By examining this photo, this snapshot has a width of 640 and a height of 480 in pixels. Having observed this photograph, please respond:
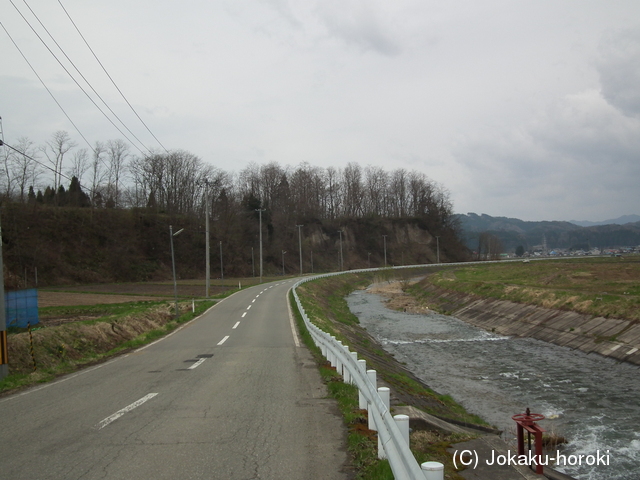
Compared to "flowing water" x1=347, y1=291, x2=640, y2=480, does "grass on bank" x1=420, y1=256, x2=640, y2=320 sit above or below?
above

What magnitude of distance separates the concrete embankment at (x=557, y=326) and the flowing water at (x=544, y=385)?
2.61 feet

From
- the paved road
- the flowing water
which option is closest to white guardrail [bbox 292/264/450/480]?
the paved road

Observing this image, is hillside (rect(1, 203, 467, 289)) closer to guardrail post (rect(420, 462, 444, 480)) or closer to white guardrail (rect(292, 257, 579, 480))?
white guardrail (rect(292, 257, 579, 480))

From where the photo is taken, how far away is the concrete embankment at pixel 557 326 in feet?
66.6

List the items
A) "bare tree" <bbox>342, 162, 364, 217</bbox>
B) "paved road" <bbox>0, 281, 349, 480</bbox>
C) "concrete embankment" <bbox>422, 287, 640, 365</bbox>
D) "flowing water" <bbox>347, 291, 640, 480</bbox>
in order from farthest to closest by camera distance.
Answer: "bare tree" <bbox>342, 162, 364, 217</bbox>
"concrete embankment" <bbox>422, 287, 640, 365</bbox>
"flowing water" <bbox>347, 291, 640, 480</bbox>
"paved road" <bbox>0, 281, 349, 480</bbox>

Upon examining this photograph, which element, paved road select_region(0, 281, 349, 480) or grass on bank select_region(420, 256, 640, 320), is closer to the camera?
paved road select_region(0, 281, 349, 480)

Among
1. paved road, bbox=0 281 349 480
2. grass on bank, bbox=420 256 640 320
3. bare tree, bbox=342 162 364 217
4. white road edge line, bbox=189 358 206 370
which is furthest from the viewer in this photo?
bare tree, bbox=342 162 364 217

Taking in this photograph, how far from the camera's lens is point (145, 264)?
75.8 m

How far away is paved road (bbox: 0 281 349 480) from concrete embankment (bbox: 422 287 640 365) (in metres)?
15.0

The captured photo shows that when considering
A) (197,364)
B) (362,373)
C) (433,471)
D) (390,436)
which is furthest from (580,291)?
(433,471)

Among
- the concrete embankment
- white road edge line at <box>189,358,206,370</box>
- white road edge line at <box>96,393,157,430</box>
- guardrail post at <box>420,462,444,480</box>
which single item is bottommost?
the concrete embankment

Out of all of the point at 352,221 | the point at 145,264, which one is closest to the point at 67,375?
the point at 145,264

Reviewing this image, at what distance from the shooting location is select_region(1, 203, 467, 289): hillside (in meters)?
64.4

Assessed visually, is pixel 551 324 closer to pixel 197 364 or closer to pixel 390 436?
pixel 197 364
